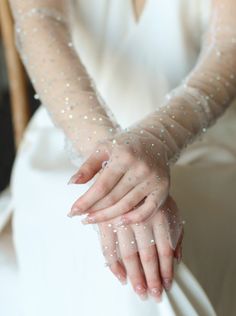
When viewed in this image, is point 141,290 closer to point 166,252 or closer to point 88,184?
point 166,252

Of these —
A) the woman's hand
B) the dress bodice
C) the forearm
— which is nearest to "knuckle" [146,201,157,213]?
the woman's hand

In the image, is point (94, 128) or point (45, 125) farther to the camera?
point (45, 125)

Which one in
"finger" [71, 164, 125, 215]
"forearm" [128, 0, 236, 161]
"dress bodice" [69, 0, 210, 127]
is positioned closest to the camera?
"finger" [71, 164, 125, 215]

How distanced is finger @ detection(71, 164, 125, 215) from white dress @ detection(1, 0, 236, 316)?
0.11 meters

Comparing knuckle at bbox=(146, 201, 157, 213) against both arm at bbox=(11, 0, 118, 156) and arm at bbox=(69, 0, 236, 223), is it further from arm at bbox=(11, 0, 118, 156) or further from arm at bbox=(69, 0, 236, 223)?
arm at bbox=(11, 0, 118, 156)

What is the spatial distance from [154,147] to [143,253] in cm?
14

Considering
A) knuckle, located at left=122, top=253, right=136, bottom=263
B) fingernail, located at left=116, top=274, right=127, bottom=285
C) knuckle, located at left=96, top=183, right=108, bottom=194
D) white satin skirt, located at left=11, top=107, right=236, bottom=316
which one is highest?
knuckle, located at left=96, top=183, right=108, bottom=194

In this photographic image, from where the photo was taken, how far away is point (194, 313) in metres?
0.83

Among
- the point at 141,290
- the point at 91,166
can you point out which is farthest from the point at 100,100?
the point at 141,290

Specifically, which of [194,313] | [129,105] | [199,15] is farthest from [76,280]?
[199,15]

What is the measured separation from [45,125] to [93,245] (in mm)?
397

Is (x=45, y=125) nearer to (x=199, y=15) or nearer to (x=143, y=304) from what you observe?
(x=199, y=15)

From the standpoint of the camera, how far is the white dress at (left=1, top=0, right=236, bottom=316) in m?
0.87

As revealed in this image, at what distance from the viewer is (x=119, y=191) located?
795mm
